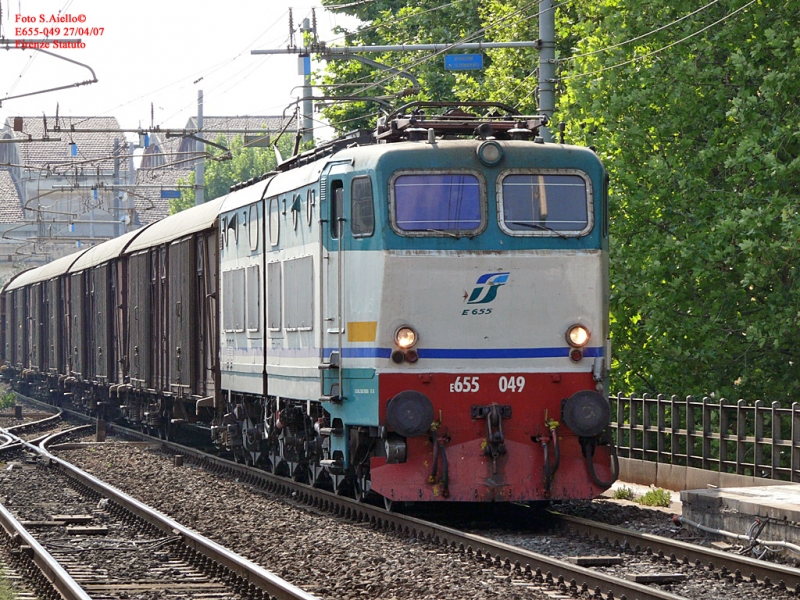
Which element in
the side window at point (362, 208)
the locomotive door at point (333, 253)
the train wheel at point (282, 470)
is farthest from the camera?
the train wheel at point (282, 470)

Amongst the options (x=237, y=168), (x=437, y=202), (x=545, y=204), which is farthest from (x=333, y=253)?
(x=237, y=168)

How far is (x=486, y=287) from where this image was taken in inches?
509

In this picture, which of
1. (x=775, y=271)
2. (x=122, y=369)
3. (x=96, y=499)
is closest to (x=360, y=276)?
(x=96, y=499)

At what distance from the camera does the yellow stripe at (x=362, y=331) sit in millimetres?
12812

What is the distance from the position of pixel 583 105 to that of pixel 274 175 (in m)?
7.82

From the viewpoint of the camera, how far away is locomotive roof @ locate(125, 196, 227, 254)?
1966 cm

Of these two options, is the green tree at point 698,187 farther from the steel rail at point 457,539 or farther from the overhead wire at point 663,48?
the steel rail at point 457,539

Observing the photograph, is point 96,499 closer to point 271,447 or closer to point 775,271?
point 271,447

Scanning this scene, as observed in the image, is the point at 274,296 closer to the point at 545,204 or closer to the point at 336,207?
the point at 336,207

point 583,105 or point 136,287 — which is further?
point 136,287

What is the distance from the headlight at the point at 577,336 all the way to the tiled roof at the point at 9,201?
2771 inches

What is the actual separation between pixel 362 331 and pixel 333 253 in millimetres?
931

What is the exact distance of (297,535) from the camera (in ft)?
41.4

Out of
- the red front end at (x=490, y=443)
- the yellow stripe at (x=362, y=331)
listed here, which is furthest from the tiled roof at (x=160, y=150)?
the red front end at (x=490, y=443)
